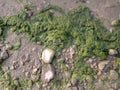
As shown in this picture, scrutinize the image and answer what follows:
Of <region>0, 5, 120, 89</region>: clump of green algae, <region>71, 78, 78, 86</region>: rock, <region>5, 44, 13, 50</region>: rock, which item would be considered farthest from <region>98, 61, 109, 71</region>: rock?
<region>5, 44, 13, 50</region>: rock

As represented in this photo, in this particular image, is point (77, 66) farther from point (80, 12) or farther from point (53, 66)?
point (80, 12)

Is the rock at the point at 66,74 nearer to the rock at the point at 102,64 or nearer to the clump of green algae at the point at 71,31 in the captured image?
the clump of green algae at the point at 71,31

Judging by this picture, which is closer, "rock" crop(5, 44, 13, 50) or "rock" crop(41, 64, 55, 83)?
"rock" crop(41, 64, 55, 83)

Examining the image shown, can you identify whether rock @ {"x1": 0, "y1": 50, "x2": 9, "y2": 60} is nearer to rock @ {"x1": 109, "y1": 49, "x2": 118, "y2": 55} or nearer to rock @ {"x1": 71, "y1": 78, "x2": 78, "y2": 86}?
rock @ {"x1": 71, "y1": 78, "x2": 78, "y2": 86}

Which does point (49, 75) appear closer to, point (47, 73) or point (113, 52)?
point (47, 73)

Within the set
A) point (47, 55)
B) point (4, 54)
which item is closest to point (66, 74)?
point (47, 55)

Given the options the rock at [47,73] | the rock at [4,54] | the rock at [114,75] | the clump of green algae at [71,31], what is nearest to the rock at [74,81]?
the clump of green algae at [71,31]
